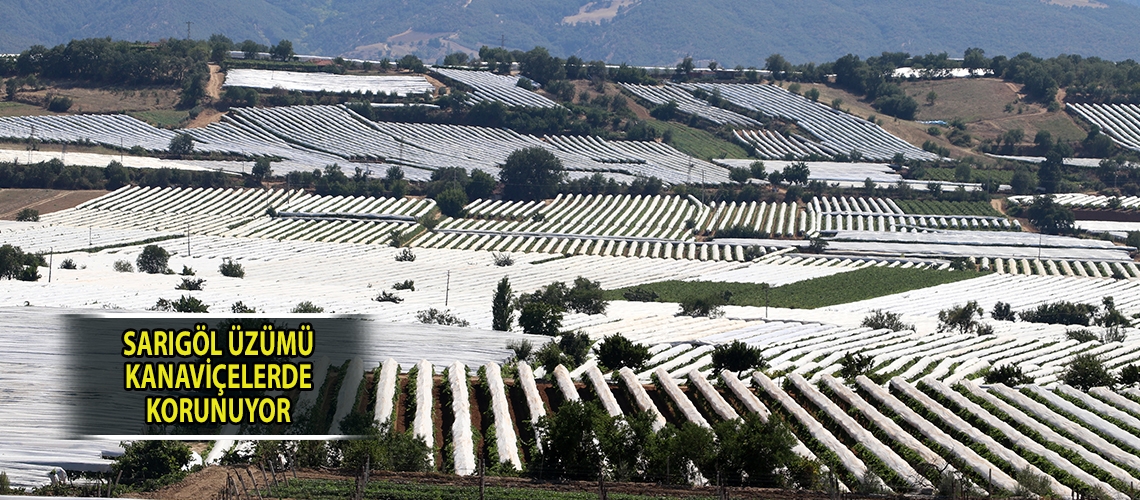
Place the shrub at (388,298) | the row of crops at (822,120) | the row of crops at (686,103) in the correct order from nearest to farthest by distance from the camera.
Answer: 1. the shrub at (388,298)
2. the row of crops at (822,120)
3. the row of crops at (686,103)

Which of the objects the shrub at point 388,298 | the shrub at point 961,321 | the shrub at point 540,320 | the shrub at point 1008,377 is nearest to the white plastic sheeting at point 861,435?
the shrub at point 1008,377

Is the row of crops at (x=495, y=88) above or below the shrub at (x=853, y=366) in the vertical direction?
above

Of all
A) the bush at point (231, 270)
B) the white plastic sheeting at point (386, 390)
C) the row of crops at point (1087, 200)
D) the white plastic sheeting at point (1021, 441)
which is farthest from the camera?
the row of crops at point (1087, 200)

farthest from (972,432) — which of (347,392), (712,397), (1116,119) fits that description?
(1116,119)

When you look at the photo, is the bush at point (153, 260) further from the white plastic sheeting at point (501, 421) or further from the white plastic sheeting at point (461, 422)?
the white plastic sheeting at point (461, 422)

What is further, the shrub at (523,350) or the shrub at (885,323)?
the shrub at (885,323)

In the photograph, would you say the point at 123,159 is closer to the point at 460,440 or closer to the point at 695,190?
the point at 695,190
